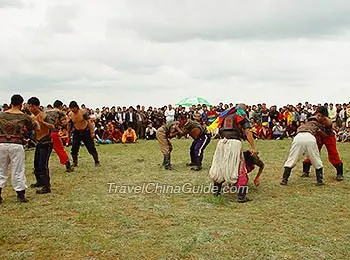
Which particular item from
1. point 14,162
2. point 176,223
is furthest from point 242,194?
point 14,162

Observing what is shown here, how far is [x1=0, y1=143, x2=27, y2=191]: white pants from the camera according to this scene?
6.79 metres

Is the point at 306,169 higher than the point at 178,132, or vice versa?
the point at 178,132

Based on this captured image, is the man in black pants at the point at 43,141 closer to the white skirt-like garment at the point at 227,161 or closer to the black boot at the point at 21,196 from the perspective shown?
the black boot at the point at 21,196

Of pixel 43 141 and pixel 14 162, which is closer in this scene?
pixel 14 162

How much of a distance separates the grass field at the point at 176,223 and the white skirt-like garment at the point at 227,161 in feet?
1.18

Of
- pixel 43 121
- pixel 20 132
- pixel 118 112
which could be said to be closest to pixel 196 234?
pixel 20 132

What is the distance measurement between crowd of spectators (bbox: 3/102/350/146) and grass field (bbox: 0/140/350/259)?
10465 millimetres

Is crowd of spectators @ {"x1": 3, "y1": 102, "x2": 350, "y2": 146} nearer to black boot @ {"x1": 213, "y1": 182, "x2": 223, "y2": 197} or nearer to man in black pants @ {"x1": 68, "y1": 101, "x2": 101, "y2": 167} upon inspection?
man in black pants @ {"x1": 68, "y1": 101, "x2": 101, "y2": 167}

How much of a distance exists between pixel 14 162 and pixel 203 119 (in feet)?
46.5

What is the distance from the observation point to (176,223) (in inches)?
229

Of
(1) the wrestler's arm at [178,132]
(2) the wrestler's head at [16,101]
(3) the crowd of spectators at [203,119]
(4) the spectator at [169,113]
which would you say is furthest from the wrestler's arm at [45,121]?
(4) the spectator at [169,113]

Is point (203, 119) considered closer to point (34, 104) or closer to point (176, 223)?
point (34, 104)

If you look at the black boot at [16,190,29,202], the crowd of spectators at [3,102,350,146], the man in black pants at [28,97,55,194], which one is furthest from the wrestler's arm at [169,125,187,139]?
the crowd of spectators at [3,102,350,146]

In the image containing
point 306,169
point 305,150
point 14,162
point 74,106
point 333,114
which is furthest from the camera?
point 333,114
